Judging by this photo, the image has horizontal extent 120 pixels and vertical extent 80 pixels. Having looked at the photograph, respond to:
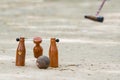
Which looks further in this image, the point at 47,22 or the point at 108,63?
the point at 47,22

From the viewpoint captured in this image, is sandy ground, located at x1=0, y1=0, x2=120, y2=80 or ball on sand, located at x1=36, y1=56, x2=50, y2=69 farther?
ball on sand, located at x1=36, y1=56, x2=50, y2=69

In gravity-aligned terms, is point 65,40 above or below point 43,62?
below

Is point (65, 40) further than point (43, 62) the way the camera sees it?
Yes

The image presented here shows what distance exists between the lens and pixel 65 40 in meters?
11.2

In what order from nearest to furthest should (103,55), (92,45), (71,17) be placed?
(103,55) → (92,45) → (71,17)

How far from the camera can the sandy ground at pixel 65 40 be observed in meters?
7.30

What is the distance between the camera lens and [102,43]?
10727 mm

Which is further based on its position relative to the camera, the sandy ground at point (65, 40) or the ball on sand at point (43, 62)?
the ball on sand at point (43, 62)

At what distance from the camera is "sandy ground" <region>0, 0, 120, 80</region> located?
7297 mm

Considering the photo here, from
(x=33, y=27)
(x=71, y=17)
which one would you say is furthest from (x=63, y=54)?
(x=71, y=17)

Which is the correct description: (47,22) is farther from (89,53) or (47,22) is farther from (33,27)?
(89,53)

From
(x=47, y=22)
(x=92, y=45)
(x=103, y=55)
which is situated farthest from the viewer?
(x=47, y=22)

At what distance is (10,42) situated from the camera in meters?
10.7

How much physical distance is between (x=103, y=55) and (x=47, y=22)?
21.6ft
